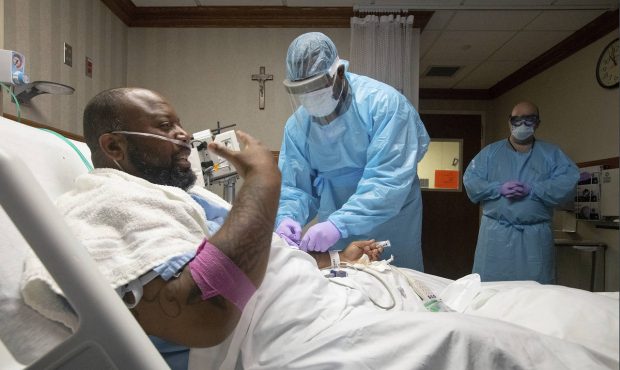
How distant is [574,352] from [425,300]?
1.77ft

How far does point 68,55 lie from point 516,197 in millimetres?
2378

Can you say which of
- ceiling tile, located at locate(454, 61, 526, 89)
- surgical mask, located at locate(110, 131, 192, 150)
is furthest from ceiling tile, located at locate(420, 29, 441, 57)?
surgical mask, located at locate(110, 131, 192, 150)

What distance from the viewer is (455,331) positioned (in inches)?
22.4

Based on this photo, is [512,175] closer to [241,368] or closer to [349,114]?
[349,114]

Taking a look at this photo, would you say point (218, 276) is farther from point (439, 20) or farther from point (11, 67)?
point (439, 20)

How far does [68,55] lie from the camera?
2.33m

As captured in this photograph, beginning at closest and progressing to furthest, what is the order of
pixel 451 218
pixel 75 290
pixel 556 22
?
pixel 75 290, pixel 556 22, pixel 451 218

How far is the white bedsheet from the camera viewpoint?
0.51 m

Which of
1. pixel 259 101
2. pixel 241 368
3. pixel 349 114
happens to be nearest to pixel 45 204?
pixel 241 368

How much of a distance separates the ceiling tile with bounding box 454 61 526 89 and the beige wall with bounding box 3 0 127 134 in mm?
1951

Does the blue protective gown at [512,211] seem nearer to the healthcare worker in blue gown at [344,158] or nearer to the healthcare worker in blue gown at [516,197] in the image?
the healthcare worker in blue gown at [516,197]

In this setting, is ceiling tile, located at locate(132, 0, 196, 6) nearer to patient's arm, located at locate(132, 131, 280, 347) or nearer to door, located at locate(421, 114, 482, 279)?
door, located at locate(421, 114, 482, 279)

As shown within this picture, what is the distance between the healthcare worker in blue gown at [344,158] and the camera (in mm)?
1317

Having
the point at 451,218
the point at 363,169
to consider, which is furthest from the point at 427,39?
the point at 363,169
